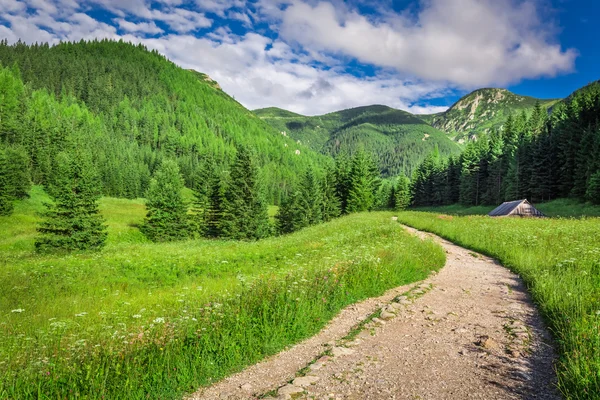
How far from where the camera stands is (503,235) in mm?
18172

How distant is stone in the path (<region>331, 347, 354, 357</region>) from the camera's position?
18.1ft

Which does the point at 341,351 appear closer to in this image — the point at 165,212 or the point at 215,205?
the point at 215,205

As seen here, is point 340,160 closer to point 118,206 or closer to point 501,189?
point 501,189

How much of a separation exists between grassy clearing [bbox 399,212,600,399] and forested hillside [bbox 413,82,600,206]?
40.5m

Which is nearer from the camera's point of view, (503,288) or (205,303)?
(205,303)

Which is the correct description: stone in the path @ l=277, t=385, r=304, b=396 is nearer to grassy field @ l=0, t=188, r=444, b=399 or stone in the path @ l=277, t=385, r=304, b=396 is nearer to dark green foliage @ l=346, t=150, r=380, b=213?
grassy field @ l=0, t=188, r=444, b=399

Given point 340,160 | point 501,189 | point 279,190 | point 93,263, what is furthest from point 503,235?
point 279,190

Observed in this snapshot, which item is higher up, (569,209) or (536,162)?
(536,162)

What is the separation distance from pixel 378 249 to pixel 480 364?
27.9 ft

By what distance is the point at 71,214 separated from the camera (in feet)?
103

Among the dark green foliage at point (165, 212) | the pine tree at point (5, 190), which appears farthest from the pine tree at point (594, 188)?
the pine tree at point (5, 190)

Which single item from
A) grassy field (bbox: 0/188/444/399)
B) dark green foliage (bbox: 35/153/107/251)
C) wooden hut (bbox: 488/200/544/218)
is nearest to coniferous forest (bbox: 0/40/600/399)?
grassy field (bbox: 0/188/444/399)

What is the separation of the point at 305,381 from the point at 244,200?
37.5 m

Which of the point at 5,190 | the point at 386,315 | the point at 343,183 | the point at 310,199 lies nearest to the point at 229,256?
the point at 386,315
